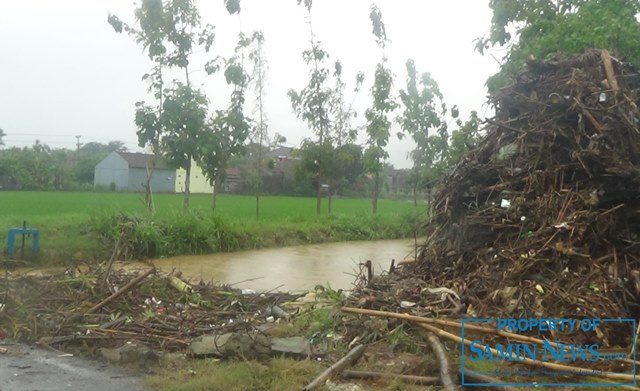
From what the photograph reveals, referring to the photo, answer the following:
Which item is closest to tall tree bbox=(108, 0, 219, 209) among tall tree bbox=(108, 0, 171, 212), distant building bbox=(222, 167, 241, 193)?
tall tree bbox=(108, 0, 171, 212)

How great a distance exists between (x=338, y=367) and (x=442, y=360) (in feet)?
2.49

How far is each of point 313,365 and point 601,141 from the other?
3727 millimetres

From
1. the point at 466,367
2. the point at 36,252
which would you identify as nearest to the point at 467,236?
the point at 466,367

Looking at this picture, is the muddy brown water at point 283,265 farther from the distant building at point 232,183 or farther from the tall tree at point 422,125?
the distant building at point 232,183

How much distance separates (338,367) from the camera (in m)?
4.98

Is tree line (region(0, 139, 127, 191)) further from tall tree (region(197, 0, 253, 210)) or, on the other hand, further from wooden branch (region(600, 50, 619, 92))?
wooden branch (region(600, 50, 619, 92))

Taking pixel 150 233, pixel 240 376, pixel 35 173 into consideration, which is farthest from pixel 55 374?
pixel 35 173

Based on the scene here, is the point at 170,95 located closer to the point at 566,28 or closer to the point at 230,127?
the point at 230,127

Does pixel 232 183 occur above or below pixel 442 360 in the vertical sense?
above

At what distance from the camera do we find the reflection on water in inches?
418

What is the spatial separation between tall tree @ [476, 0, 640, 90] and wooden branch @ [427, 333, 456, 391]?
194 inches

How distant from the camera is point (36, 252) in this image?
11.9 metres

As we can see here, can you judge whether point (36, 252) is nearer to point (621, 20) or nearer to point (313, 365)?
point (313, 365)

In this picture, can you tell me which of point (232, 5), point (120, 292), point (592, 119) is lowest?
point (120, 292)
